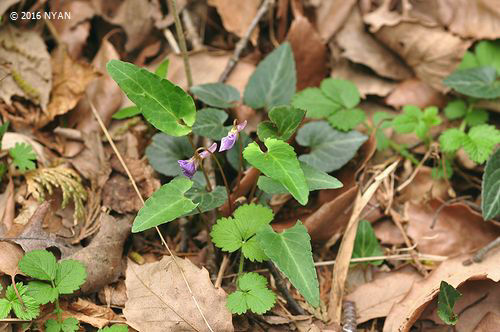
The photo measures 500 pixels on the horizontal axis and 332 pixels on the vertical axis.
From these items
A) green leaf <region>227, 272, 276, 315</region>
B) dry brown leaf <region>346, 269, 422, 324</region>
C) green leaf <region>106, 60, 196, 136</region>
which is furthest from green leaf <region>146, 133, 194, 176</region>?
dry brown leaf <region>346, 269, 422, 324</region>

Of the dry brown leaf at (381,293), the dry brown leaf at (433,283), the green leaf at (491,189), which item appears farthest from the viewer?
the green leaf at (491,189)

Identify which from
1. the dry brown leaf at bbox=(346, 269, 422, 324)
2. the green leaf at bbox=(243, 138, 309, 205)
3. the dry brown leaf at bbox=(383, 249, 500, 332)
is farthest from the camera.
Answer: the dry brown leaf at bbox=(346, 269, 422, 324)

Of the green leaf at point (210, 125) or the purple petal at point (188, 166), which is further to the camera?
the green leaf at point (210, 125)

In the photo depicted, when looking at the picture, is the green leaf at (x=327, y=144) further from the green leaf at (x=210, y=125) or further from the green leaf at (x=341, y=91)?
the green leaf at (x=210, y=125)

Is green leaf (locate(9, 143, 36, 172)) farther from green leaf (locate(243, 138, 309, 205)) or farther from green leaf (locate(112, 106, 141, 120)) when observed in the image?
green leaf (locate(243, 138, 309, 205))

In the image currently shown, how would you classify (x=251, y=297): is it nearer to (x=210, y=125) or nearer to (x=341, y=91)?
(x=210, y=125)

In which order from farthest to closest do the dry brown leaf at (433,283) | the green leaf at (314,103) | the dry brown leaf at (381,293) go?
1. the green leaf at (314,103)
2. the dry brown leaf at (381,293)
3. the dry brown leaf at (433,283)

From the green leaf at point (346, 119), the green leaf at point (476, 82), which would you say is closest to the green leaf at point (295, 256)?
the green leaf at point (346, 119)
